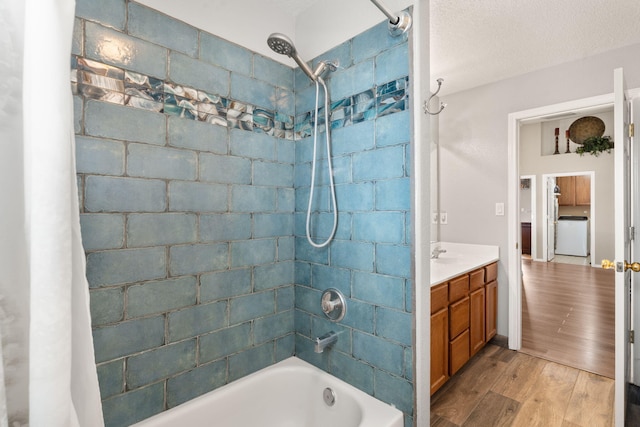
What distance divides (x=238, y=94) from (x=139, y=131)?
51cm

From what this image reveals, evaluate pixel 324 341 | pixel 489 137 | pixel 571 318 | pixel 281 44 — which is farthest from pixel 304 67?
pixel 571 318

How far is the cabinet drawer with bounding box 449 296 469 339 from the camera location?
211 centimetres

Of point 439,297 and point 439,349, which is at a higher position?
point 439,297

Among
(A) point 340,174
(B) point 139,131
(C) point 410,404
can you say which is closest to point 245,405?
(C) point 410,404

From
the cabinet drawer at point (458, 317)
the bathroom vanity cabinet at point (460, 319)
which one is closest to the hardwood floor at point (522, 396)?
the bathroom vanity cabinet at point (460, 319)

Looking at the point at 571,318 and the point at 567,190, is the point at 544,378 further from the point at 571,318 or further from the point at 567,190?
the point at 567,190

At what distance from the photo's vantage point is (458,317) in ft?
7.22

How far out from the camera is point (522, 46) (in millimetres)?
2350

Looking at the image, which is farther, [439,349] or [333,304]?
[439,349]

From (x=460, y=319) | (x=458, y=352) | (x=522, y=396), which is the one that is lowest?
(x=522, y=396)

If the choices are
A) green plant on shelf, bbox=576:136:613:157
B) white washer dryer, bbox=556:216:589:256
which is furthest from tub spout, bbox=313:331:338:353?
white washer dryer, bbox=556:216:589:256

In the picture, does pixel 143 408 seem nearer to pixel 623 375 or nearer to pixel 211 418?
pixel 211 418

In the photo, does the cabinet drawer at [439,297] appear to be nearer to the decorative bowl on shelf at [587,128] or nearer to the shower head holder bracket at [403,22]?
the shower head holder bracket at [403,22]

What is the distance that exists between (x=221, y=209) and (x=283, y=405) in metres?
1.06
